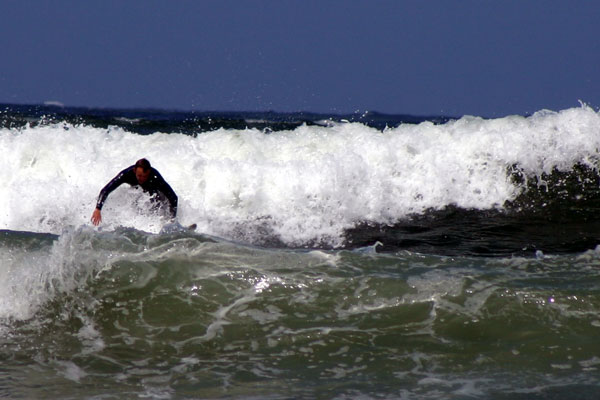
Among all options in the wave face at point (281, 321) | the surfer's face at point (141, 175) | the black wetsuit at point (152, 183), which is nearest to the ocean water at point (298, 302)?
the wave face at point (281, 321)

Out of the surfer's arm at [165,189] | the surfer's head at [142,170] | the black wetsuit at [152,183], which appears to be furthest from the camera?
the surfer's arm at [165,189]

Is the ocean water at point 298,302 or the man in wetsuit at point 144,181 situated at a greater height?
the man in wetsuit at point 144,181

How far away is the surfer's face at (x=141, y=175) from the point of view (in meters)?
8.59

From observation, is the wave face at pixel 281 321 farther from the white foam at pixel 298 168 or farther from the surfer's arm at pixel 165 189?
the white foam at pixel 298 168

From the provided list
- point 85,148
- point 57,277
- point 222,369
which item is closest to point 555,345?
point 222,369

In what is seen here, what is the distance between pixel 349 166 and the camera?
11.7 metres

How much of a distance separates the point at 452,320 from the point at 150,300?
8.23 ft

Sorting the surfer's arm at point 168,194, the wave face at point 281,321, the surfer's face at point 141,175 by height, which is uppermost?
the surfer's face at point 141,175

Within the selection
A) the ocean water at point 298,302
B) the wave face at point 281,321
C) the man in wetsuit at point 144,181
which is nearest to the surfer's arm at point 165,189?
the man in wetsuit at point 144,181

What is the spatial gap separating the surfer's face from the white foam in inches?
52.0

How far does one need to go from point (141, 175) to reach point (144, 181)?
0.15m

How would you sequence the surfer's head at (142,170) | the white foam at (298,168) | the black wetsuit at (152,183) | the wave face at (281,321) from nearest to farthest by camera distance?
the wave face at (281,321) < the surfer's head at (142,170) < the black wetsuit at (152,183) < the white foam at (298,168)

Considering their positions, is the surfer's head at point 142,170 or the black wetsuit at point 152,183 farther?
the black wetsuit at point 152,183

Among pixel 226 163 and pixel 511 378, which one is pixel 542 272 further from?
pixel 226 163
